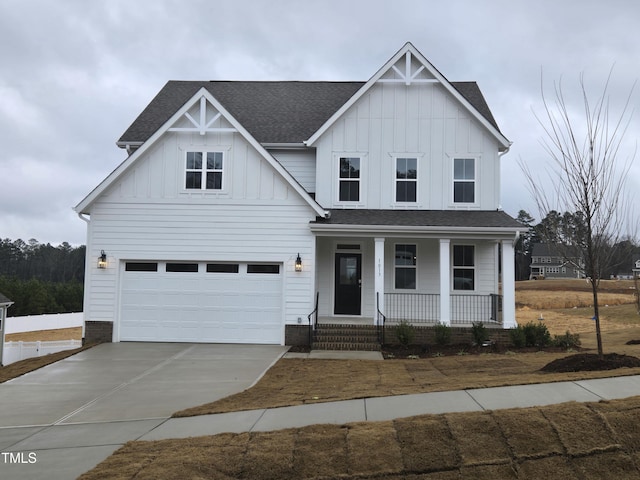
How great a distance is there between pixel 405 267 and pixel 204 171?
23.6 ft

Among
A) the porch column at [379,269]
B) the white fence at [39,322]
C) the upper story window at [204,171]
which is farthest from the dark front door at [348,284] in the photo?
the white fence at [39,322]

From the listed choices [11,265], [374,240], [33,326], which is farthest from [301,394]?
[11,265]

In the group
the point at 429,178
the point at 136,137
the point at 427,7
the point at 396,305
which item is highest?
the point at 427,7

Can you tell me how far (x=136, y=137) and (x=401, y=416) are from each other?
48.8ft

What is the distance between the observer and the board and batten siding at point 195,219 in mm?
14898

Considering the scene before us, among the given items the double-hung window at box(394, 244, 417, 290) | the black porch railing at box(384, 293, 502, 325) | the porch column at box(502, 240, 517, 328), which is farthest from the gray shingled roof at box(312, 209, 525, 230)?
the black porch railing at box(384, 293, 502, 325)

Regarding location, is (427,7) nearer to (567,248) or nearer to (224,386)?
(567,248)

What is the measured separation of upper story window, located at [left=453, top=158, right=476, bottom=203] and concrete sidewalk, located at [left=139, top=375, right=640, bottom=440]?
31.9ft

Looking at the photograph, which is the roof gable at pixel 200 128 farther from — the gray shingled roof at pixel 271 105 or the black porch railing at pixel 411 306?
the black porch railing at pixel 411 306

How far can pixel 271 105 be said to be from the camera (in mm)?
19266

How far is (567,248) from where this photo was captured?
10.7 meters

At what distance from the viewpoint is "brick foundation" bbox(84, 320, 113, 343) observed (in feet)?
48.5

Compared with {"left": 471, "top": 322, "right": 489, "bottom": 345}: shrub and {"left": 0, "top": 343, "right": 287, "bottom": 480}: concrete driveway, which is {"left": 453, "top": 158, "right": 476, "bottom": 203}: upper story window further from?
{"left": 0, "top": 343, "right": 287, "bottom": 480}: concrete driveway

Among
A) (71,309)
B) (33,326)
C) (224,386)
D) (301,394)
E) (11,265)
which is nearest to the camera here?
(301,394)
